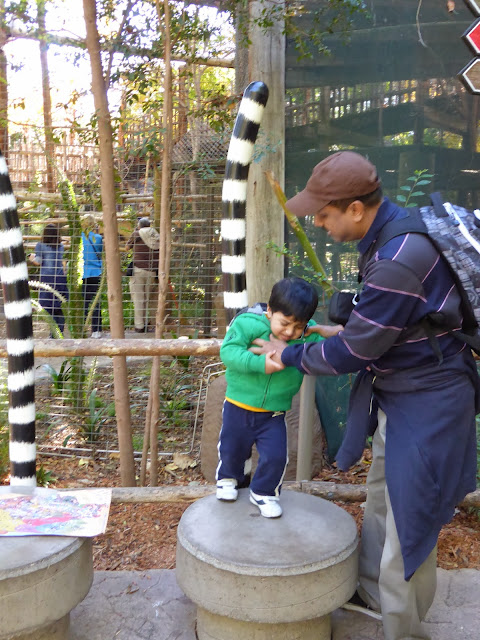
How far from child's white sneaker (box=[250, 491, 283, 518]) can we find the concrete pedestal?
689 millimetres

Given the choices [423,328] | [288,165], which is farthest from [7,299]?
[288,165]

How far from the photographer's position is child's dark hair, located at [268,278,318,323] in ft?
7.36

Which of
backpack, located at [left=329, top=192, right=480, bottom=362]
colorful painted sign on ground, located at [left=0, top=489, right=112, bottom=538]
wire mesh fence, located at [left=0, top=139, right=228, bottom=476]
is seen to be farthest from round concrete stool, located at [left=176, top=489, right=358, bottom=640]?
wire mesh fence, located at [left=0, top=139, right=228, bottom=476]

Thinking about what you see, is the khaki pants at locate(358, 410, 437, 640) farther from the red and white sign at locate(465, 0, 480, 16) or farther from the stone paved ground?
the red and white sign at locate(465, 0, 480, 16)

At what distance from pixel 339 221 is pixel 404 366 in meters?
0.55

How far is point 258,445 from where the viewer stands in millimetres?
2545

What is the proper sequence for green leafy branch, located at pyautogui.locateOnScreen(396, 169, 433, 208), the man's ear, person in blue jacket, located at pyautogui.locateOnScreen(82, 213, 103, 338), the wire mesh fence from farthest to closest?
1. person in blue jacket, located at pyautogui.locateOnScreen(82, 213, 103, 338)
2. the wire mesh fence
3. green leafy branch, located at pyautogui.locateOnScreen(396, 169, 433, 208)
4. the man's ear

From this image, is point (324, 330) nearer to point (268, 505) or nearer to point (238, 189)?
point (268, 505)

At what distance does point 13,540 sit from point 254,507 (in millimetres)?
936

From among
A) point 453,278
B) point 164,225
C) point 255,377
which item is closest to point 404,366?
point 453,278

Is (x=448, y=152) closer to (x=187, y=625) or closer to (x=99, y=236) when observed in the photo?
(x=187, y=625)

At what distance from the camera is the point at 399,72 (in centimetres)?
418

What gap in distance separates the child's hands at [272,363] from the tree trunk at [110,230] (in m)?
1.58

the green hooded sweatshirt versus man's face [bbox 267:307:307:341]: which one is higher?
man's face [bbox 267:307:307:341]
